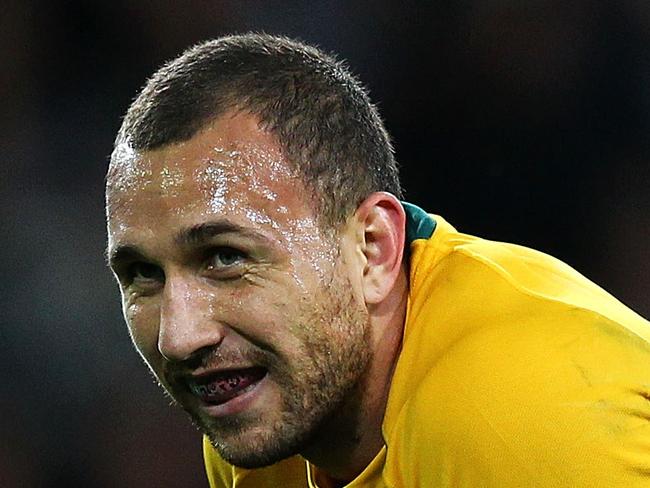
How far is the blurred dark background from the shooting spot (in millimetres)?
3086

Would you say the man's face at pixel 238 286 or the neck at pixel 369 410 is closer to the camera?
the man's face at pixel 238 286

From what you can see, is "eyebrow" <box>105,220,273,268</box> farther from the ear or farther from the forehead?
the ear

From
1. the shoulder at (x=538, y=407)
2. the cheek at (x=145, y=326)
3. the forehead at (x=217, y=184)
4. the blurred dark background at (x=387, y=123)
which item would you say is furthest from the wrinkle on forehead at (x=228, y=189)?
the blurred dark background at (x=387, y=123)

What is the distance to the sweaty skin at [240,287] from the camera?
58.2 inches

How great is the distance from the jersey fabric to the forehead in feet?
0.78

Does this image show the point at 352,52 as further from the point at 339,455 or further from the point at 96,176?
the point at 339,455

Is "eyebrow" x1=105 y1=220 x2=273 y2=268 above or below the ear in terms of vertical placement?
above

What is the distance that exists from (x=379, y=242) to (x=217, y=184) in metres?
0.25

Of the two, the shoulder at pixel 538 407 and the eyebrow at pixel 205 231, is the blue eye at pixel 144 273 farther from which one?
the shoulder at pixel 538 407

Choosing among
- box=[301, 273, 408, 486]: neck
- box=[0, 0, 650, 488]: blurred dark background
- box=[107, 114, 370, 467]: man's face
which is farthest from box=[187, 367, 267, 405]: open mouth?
box=[0, 0, 650, 488]: blurred dark background

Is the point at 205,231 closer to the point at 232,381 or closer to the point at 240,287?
the point at 240,287

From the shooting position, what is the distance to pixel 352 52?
3.38 m

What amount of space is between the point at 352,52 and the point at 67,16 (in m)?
0.83

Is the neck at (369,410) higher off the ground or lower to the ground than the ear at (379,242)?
lower
